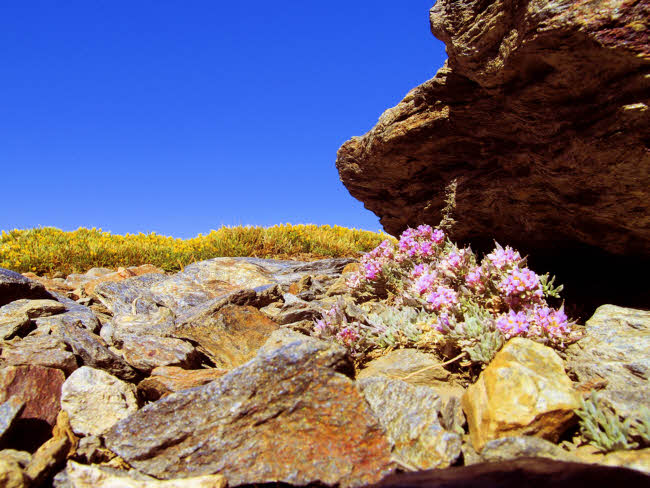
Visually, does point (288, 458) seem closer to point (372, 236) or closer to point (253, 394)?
point (253, 394)

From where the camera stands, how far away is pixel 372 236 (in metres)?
17.6

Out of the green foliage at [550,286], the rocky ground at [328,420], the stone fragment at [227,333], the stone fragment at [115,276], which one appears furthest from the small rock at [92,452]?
the stone fragment at [115,276]

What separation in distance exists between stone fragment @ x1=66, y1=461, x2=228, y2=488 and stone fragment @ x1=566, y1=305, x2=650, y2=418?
112 inches

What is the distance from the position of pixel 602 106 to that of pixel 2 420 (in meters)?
5.51

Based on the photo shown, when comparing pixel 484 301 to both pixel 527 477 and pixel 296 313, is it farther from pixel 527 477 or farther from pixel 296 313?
pixel 527 477

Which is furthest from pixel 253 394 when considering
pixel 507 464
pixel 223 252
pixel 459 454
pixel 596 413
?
pixel 223 252

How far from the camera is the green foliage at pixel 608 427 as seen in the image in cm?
298

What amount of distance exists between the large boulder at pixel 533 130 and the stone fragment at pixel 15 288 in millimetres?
5931

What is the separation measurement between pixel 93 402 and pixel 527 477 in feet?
11.3

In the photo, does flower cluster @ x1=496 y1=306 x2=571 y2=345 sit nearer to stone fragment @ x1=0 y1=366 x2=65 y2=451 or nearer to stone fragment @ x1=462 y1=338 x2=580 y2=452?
stone fragment @ x1=462 y1=338 x2=580 y2=452

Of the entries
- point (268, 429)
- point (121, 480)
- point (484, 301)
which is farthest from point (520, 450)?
point (121, 480)

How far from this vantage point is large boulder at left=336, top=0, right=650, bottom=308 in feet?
11.8

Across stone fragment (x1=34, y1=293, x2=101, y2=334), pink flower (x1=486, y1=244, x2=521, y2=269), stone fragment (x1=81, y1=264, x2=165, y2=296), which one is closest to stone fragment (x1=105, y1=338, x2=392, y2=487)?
pink flower (x1=486, y1=244, x2=521, y2=269)

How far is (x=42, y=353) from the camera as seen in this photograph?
4.75 m
